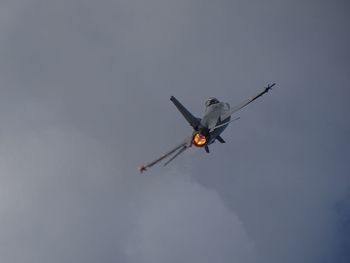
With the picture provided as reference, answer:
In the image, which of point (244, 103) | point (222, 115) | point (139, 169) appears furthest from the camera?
point (222, 115)

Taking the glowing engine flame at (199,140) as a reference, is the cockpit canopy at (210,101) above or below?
above

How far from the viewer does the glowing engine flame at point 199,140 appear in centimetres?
7556

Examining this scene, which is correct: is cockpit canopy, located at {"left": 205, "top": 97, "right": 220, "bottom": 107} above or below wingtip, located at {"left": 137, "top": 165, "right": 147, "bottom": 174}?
above

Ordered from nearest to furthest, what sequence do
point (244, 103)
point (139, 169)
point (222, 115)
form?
point (139, 169)
point (244, 103)
point (222, 115)

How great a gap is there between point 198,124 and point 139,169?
13826mm

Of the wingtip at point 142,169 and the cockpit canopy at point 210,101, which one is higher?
the cockpit canopy at point 210,101

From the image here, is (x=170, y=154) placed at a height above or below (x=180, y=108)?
below

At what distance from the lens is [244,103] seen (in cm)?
7450

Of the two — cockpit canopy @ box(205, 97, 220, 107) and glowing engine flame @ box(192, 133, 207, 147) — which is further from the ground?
cockpit canopy @ box(205, 97, 220, 107)

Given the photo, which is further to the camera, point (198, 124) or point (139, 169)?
point (198, 124)

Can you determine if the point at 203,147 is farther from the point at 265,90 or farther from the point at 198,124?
the point at 265,90

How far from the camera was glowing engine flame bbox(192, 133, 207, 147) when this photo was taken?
A: 248 ft

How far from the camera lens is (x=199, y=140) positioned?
249 feet

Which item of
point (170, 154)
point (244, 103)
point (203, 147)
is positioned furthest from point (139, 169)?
point (244, 103)
